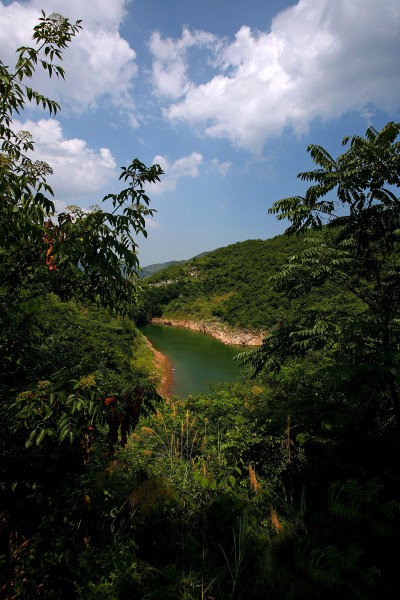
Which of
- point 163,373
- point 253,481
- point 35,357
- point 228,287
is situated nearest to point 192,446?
point 253,481

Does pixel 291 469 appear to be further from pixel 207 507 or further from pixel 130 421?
pixel 130 421

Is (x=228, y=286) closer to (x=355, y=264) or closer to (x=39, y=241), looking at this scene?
(x=355, y=264)

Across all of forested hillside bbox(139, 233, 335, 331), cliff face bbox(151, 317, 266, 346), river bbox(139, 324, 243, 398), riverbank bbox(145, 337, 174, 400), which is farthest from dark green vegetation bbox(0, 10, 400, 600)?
forested hillside bbox(139, 233, 335, 331)

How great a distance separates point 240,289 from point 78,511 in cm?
4725

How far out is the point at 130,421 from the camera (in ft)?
8.22

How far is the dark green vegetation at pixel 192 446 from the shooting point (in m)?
2.51

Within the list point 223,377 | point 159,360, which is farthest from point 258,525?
point 159,360

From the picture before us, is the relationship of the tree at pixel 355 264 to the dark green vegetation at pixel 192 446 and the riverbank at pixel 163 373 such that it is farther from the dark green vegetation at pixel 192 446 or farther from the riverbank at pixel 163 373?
the riverbank at pixel 163 373

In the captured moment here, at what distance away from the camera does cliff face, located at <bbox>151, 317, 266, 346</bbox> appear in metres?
37.2

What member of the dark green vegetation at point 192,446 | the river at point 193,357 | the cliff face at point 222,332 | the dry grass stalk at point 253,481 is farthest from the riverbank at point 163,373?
the dry grass stalk at point 253,481

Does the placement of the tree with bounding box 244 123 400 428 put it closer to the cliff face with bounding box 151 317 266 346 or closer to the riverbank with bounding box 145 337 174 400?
the riverbank with bounding box 145 337 174 400

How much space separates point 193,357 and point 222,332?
1148 cm

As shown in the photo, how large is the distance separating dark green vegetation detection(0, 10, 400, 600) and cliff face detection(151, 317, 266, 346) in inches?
1076

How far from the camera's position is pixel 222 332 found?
42156 mm
